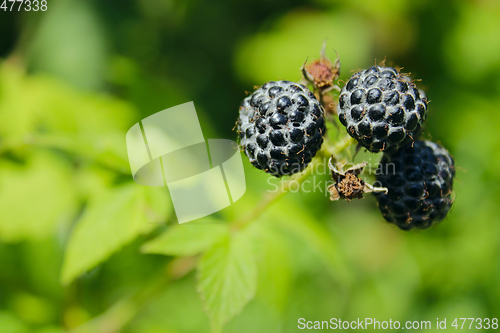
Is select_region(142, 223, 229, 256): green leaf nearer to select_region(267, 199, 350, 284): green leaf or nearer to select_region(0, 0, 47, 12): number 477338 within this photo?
select_region(267, 199, 350, 284): green leaf

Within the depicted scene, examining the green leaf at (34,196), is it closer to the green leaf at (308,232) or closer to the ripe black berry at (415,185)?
Answer: the green leaf at (308,232)

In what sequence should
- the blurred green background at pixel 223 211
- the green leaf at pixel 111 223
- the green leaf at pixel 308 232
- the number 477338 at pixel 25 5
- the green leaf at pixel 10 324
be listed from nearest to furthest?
the green leaf at pixel 111 223 < the blurred green background at pixel 223 211 < the green leaf at pixel 10 324 < the green leaf at pixel 308 232 < the number 477338 at pixel 25 5

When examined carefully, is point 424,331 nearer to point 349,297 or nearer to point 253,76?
point 349,297

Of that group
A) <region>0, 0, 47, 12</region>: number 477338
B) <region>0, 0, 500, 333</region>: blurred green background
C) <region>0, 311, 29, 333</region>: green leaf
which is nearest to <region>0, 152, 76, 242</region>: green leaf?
<region>0, 0, 500, 333</region>: blurred green background

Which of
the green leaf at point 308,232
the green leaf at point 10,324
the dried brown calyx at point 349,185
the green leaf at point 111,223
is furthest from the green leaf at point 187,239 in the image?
the green leaf at point 10,324

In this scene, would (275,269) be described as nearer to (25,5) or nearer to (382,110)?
(382,110)

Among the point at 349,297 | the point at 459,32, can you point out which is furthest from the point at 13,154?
the point at 459,32

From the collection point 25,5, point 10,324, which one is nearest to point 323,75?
point 10,324
